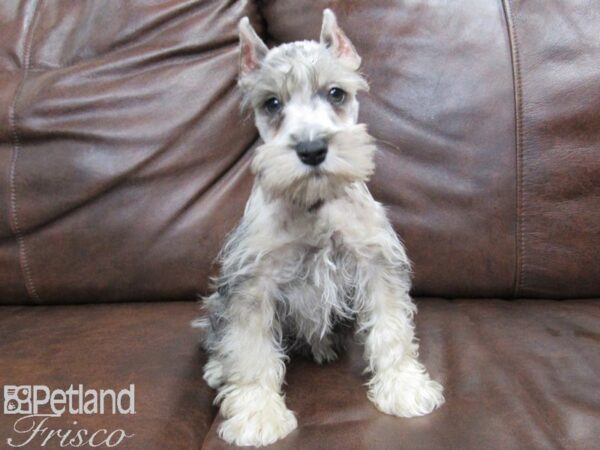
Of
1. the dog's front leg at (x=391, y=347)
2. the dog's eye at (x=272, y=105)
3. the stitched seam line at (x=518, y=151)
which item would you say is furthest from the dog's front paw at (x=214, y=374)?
the stitched seam line at (x=518, y=151)

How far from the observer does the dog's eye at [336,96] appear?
4.69ft

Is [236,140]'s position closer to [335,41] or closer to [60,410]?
[335,41]

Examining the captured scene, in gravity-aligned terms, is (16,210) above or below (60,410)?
above

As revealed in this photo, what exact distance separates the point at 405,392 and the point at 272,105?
2.39 feet

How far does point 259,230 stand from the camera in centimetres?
146

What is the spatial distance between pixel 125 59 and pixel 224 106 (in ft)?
1.14

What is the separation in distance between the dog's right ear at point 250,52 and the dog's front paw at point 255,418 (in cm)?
77

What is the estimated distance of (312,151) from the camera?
1.25 m

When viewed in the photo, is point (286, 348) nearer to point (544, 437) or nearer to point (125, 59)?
point (544, 437)

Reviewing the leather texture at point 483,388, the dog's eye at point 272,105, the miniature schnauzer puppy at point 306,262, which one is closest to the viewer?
the leather texture at point 483,388

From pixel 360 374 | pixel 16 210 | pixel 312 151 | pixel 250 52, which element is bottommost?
pixel 360 374

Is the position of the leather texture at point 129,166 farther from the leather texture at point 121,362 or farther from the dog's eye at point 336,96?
the dog's eye at point 336,96

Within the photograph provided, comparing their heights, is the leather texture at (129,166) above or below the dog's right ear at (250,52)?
below

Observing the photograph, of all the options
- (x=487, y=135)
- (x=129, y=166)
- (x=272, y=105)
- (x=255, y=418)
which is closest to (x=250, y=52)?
(x=272, y=105)
